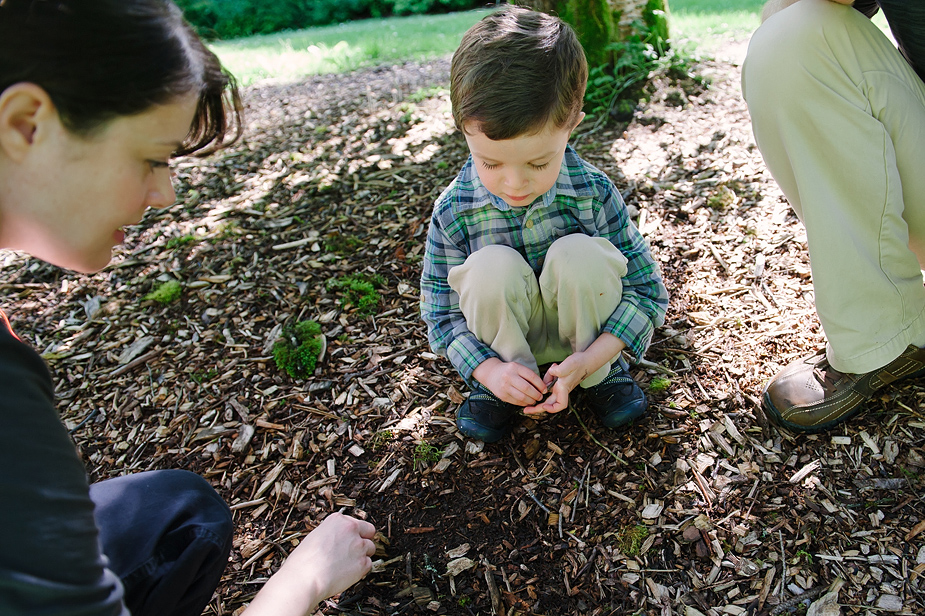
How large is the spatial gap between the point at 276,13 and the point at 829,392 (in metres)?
21.5

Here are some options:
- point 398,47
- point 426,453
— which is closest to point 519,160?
point 426,453

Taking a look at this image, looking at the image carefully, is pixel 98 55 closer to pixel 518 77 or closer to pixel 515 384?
pixel 518 77

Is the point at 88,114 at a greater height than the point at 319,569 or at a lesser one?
greater

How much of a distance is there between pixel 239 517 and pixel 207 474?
0.98 ft

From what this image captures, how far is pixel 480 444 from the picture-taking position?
242 cm

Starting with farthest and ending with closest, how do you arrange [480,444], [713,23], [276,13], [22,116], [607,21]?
[276,13] < [713,23] < [607,21] < [480,444] < [22,116]

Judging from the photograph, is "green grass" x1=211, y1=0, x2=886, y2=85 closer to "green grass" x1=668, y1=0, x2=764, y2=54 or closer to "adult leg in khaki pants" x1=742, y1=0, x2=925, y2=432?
"green grass" x1=668, y1=0, x2=764, y2=54

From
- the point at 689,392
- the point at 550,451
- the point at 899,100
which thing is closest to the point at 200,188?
the point at 550,451

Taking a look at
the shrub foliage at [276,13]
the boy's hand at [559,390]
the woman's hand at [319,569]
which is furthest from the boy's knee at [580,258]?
the shrub foliage at [276,13]

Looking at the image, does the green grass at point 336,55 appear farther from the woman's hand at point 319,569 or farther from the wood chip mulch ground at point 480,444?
the woman's hand at point 319,569

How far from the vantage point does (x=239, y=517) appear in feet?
7.57

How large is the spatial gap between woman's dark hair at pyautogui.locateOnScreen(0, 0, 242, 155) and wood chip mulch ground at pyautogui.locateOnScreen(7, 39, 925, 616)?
1.60 m

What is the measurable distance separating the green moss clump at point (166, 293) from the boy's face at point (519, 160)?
7.26 ft

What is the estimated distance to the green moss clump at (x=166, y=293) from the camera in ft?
11.1
